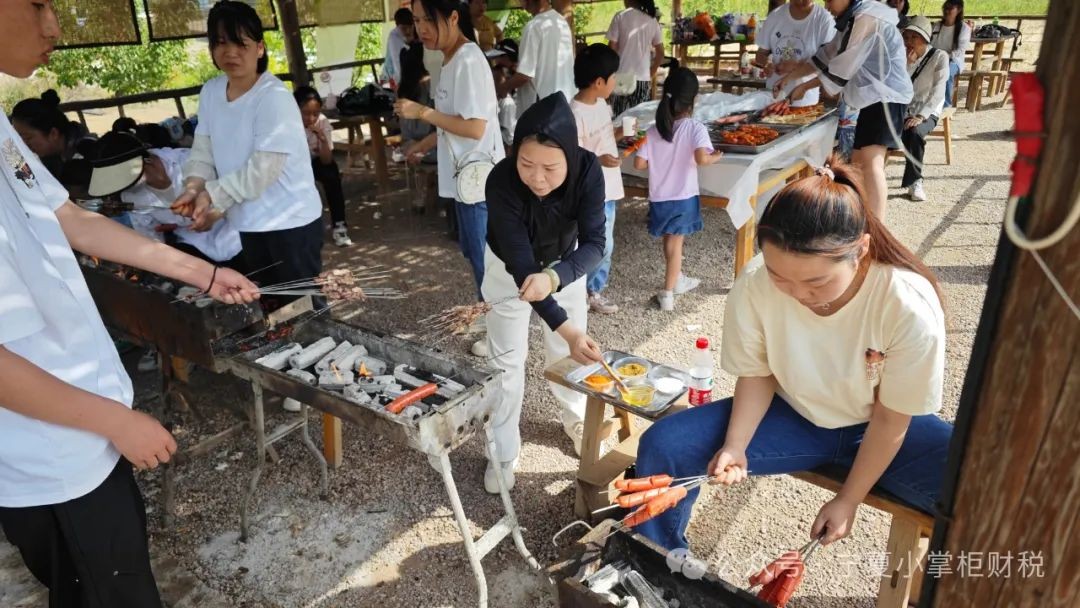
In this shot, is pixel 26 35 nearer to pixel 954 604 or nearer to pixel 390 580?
pixel 390 580

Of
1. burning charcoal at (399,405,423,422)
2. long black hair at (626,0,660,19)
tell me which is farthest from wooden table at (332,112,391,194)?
burning charcoal at (399,405,423,422)

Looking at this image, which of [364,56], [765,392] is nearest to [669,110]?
[765,392]

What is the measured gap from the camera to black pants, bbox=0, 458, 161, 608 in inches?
72.6

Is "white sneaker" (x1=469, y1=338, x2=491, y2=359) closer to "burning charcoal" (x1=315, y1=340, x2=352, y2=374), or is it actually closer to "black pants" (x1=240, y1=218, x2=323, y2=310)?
"black pants" (x1=240, y1=218, x2=323, y2=310)

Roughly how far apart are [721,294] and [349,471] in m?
3.23

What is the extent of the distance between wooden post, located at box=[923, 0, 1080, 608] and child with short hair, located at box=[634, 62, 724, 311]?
12.2ft

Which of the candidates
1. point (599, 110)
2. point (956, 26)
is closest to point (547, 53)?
point (599, 110)

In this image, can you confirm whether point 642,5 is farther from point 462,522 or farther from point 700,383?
point 462,522

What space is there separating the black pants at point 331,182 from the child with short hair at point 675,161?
3.09 m

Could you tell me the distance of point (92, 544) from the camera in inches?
74.4

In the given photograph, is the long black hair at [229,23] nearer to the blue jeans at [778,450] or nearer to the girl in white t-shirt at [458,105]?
the girl in white t-shirt at [458,105]

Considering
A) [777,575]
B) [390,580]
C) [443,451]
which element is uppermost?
[443,451]

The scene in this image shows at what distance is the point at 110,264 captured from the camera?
3512 millimetres

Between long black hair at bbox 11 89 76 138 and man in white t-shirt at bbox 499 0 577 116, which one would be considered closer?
long black hair at bbox 11 89 76 138
